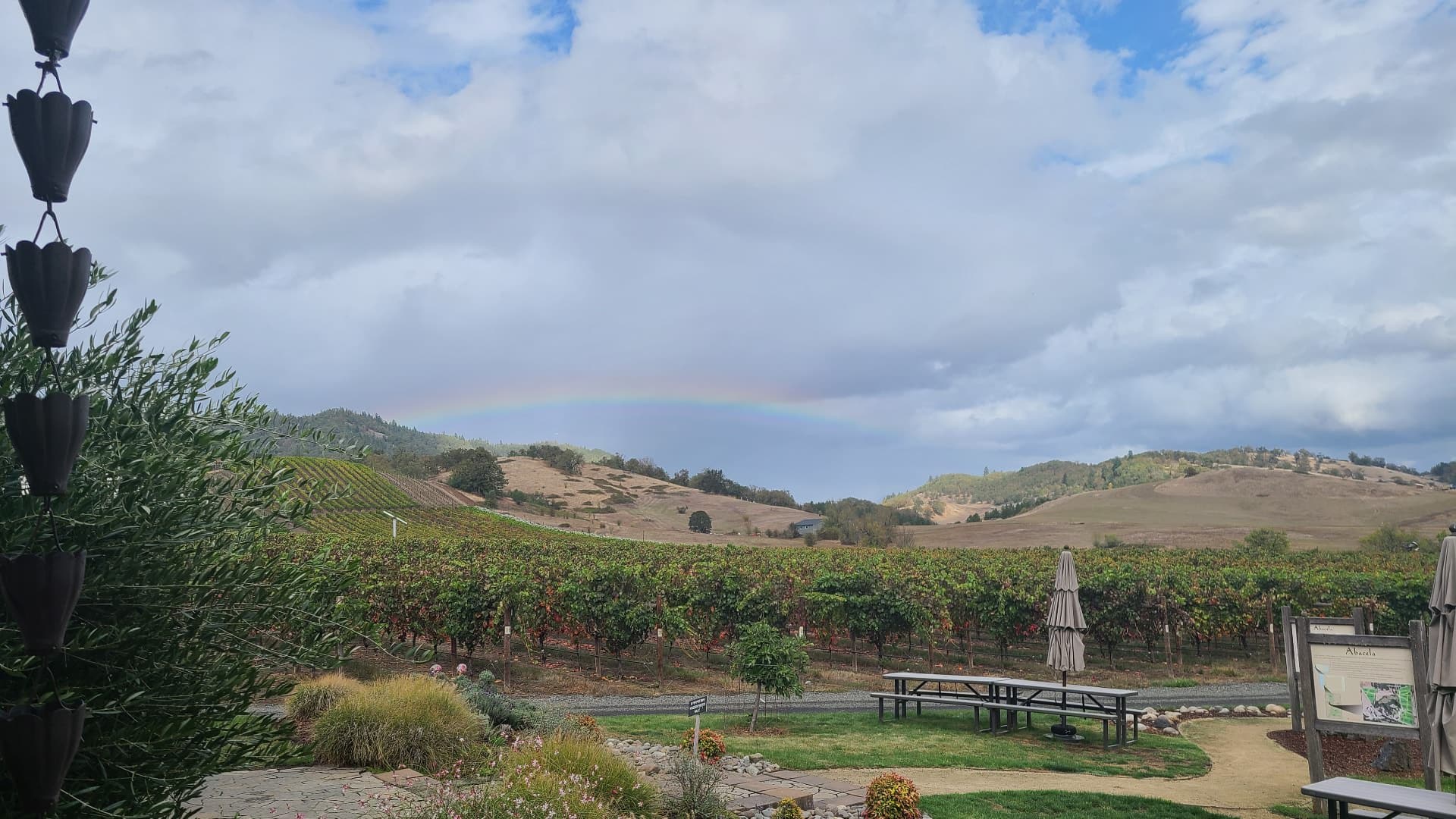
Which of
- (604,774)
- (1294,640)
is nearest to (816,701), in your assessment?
(1294,640)

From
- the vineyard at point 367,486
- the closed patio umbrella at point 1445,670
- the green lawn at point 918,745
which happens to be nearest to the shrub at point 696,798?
the green lawn at point 918,745

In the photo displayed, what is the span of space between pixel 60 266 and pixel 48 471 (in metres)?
0.61

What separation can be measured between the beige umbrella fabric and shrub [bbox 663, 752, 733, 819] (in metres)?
8.81

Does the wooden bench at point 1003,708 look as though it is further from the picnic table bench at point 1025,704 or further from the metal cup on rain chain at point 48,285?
the metal cup on rain chain at point 48,285

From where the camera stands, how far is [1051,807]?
9.35 m

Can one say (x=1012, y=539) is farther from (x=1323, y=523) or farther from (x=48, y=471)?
(x=48, y=471)

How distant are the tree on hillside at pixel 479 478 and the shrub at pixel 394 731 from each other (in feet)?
229

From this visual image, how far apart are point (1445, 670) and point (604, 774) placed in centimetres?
755

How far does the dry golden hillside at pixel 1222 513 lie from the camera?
221ft

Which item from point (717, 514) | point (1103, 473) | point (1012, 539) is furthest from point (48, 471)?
point (1103, 473)

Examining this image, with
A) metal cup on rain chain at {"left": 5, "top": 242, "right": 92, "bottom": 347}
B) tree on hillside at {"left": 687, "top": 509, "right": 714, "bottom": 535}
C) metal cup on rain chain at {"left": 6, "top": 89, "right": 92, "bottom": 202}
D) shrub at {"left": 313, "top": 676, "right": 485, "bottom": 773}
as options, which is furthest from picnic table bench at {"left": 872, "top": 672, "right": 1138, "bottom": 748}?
tree on hillside at {"left": 687, "top": 509, "right": 714, "bottom": 535}

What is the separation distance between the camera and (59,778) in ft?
8.30

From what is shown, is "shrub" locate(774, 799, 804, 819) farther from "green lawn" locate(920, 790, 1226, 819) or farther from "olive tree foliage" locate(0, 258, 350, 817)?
"olive tree foliage" locate(0, 258, 350, 817)

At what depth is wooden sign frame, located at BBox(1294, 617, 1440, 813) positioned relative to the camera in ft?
29.9
